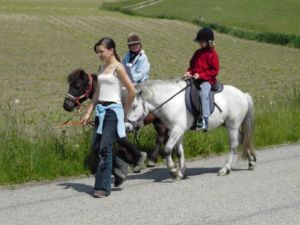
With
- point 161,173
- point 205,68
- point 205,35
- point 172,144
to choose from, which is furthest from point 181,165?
point 205,35

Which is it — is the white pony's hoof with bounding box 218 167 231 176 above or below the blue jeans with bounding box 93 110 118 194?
below

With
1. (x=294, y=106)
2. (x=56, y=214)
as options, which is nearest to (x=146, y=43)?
(x=294, y=106)

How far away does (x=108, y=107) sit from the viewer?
877 centimetres

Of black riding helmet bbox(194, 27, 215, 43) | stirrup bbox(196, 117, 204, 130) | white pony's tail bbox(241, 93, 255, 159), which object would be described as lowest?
white pony's tail bbox(241, 93, 255, 159)

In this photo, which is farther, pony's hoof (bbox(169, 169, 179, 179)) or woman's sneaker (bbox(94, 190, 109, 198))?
pony's hoof (bbox(169, 169, 179, 179))

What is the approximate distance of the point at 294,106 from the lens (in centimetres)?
1545

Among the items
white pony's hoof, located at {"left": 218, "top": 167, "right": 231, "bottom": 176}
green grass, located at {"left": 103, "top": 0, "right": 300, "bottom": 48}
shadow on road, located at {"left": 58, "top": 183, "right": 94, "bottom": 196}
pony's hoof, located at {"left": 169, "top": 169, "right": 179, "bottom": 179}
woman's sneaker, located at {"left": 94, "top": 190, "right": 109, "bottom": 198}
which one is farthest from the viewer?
green grass, located at {"left": 103, "top": 0, "right": 300, "bottom": 48}

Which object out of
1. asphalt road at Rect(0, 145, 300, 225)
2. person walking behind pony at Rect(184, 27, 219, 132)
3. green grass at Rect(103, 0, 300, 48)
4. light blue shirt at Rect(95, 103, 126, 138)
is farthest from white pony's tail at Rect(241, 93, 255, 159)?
green grass at Rect(103, 0, 300, 48)

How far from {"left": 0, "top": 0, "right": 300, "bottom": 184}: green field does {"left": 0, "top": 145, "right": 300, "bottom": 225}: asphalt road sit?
37.6 inches

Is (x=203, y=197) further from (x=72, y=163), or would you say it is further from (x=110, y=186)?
(x=72, y=163)

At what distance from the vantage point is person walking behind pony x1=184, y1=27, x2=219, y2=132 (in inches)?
390

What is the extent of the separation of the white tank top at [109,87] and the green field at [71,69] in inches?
71.1

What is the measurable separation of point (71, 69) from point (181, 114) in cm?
2016

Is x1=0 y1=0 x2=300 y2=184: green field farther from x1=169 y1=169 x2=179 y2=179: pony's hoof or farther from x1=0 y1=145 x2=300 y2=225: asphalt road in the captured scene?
x1=169 y1=169 x2=179 y2=179: pony's hoof
